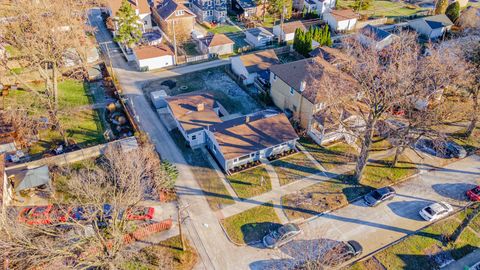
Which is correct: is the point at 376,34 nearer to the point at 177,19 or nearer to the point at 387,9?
the point at 387,9

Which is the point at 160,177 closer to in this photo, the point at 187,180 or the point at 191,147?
the point at 187,180

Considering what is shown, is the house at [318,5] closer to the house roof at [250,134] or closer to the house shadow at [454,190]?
the house roof at [250,134]

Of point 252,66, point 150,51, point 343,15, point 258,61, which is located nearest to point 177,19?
point 150,51

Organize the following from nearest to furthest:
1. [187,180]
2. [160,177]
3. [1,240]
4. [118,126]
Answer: [1,240] < [160,177] < [187,180] < [118,126]

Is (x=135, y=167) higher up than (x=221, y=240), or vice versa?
(x=135, y=167)

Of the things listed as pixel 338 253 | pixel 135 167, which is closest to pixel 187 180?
pixel 135 167

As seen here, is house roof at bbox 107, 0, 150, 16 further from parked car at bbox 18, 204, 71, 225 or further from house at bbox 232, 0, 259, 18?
parked car at bbox 18, 204, 71, 225
